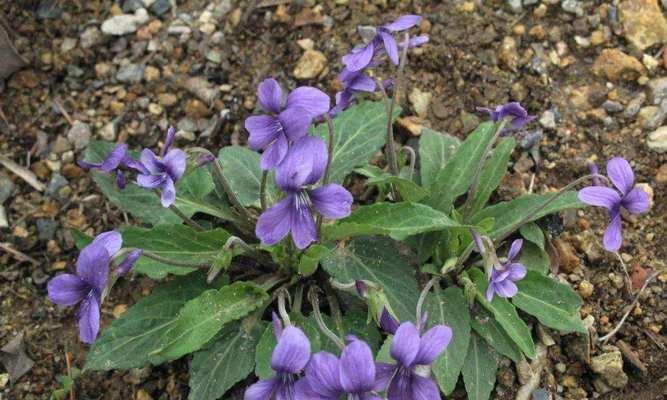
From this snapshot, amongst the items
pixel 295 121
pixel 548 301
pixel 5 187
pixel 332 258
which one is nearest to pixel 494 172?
pixel 548 301

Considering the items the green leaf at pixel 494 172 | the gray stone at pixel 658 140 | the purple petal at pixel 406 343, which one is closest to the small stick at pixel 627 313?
the gray stone at pixel 658 140

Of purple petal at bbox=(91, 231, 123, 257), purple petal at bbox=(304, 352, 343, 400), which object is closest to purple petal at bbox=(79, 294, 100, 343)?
purple petal at bbox=(91, 231, 123, 257)

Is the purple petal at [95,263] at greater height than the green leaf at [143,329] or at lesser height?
greater

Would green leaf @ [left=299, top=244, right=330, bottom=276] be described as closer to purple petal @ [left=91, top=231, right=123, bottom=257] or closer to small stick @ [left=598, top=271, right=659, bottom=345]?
purple petal @ [left=91, top=231, right=123, bottom=257]

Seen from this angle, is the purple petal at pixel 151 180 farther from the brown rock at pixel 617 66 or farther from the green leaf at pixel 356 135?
the brown rock at pixel 617 66

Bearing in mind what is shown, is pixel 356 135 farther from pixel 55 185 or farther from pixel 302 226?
pixel 55 185

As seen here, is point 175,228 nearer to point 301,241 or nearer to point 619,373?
point 301,241

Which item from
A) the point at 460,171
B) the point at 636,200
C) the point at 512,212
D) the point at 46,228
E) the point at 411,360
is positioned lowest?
the point at 46,228
